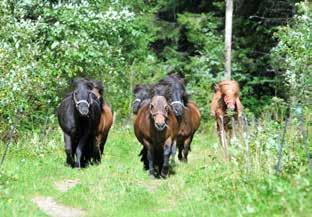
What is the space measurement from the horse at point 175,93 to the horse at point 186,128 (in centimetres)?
69

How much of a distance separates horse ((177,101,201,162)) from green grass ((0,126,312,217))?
0.68 m

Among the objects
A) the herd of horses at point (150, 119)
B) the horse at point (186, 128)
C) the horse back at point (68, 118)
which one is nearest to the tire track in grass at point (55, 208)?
the herd of horses at point (150, 119)

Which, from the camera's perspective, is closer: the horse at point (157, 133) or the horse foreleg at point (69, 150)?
the horse at point (157, 133)

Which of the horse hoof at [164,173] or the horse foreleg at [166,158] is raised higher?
the horse foreleg at [166,158]

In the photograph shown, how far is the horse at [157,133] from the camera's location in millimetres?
13305

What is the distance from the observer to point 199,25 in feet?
105

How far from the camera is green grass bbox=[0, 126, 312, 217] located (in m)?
8.36

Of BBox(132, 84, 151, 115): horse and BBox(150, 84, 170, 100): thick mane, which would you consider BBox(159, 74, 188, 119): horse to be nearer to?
BBox(150, 84, 170, 100): thick mane

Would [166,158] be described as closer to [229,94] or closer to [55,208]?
[55,208]

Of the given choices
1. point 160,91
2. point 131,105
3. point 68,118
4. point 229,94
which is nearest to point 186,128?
point 229,94

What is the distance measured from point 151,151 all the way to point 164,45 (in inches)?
941

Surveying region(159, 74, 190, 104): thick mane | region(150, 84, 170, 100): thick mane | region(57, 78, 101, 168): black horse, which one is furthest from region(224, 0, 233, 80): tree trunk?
region(150, 84, 170, 100): thick mane

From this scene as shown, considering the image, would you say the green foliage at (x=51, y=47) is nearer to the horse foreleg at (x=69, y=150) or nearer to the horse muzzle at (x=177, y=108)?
the horse foreleg at (x=69, y=150)

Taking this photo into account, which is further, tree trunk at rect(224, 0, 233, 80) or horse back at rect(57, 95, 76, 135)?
tree trunk at rect(224, 0, 233, 80)
